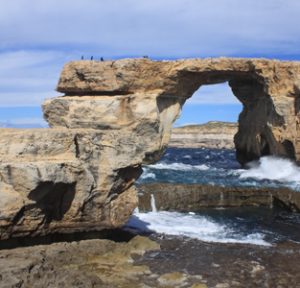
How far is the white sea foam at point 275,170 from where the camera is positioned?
34.8 metres

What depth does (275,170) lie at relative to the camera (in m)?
36.9

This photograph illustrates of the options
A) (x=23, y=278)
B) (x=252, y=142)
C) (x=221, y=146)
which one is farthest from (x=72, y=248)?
(x=221, y=146)

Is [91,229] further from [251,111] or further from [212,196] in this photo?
[251,111]

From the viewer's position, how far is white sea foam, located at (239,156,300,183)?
34828 millimetres

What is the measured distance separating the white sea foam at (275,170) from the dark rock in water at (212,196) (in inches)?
312

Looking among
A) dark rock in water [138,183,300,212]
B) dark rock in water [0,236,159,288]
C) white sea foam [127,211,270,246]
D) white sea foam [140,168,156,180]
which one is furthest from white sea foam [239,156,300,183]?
dark rock in water [0,236,159,288]

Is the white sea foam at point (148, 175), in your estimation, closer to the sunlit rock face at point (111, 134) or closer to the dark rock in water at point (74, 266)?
the sunlit rock face at point (111, 134)

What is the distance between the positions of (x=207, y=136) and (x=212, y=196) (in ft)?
302

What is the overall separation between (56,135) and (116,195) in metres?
2.78

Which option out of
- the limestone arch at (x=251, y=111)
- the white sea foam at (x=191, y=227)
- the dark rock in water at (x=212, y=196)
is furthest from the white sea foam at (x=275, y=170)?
the white sea foam at (x=191, y=227)

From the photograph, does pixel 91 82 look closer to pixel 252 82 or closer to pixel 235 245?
pixel 252 82

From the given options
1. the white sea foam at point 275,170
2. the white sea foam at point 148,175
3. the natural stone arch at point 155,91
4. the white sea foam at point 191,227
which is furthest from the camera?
the white sea foam at point 275,170

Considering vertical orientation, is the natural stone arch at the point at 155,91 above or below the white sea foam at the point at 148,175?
above

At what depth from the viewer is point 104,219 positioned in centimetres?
1522
